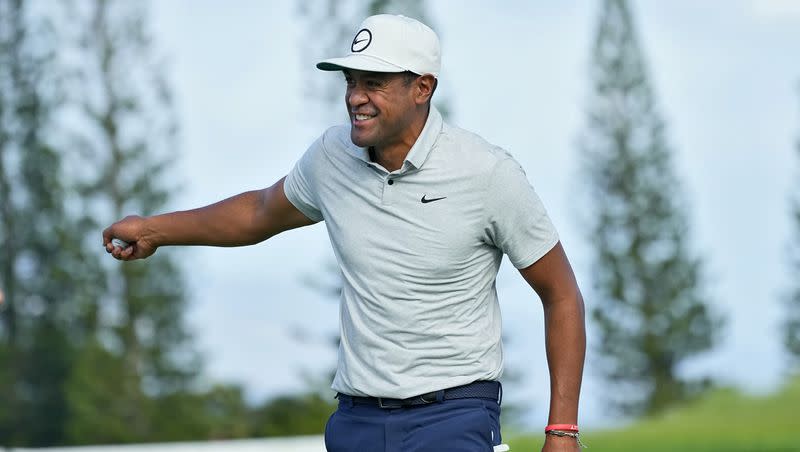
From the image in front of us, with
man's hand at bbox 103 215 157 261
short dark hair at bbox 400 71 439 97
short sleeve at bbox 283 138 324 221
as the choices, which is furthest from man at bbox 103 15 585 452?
man's hand at bbox 103 215 157 261

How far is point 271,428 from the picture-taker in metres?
26.4

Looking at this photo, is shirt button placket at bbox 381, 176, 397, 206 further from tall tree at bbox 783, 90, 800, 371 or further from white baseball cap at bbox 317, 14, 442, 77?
tall tree at bbox 783, 90, 800, 371

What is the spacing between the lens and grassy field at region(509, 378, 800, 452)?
63.6ft

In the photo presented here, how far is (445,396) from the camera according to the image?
3996 mm

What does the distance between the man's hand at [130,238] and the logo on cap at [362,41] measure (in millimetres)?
1103

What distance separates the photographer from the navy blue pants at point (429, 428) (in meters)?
3.99

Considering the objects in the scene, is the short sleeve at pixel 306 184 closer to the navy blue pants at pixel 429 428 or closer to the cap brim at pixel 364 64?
the cap brim at pixel 364 64

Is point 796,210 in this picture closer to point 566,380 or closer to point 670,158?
point 670,158

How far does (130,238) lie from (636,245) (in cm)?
2863

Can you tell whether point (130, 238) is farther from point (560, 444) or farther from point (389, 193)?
point (560, 444)

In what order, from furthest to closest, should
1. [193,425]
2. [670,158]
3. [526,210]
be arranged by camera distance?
[670,158] < [193,425] < [526,210]

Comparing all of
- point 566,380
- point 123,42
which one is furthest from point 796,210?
point 566,380

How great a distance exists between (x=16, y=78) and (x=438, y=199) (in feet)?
→ 88.5

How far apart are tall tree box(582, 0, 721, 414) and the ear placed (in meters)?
27.7
